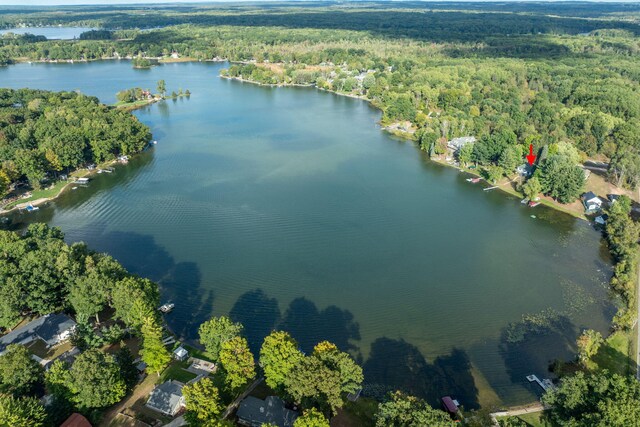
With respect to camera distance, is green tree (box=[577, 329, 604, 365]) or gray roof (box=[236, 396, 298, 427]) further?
green tree (box=[577, 329, 604, 365])

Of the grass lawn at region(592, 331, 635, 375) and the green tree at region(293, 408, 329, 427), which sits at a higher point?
the green tree at region(293, 408, 329, 427)

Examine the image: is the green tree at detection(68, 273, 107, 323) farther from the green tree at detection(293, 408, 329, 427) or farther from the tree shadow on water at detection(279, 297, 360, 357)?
the green tree at detection(293, 408, 329, 427)

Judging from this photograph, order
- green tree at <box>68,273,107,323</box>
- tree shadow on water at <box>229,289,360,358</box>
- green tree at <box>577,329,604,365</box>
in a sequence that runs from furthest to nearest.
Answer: tree shadow on water at <box>229,289,360,358</box>
green tree at <box>68,273,107,323</box>
green tree at <box>577,329,604,365</box>

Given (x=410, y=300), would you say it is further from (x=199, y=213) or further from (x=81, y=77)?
(x=81, y=77)

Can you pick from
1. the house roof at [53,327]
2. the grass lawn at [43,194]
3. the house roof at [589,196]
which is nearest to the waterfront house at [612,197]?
the house roof at [589,196]

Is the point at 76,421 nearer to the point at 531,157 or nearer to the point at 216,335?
the point at 216,335

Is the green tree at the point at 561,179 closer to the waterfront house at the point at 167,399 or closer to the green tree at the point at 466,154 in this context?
the green tree at the point at 466,154

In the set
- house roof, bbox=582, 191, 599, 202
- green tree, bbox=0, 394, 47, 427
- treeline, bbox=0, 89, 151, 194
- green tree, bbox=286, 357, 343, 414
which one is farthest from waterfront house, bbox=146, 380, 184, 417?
house roof, bbox=582, 191, 599, 202
